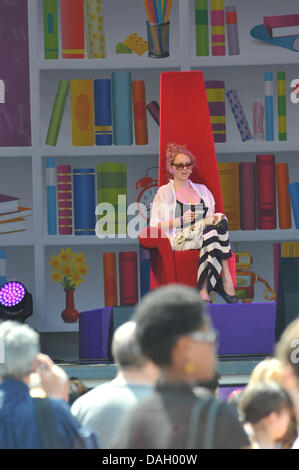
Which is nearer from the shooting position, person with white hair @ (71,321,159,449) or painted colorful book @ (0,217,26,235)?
person with white hair @ (71,321,159,449)

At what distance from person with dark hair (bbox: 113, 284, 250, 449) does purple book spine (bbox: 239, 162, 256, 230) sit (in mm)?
3906

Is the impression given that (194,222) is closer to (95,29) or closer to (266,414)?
(95,29)

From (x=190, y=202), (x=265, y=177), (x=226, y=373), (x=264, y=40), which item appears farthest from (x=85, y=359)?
(x=264, y=40)

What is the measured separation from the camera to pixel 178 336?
49.7 inches

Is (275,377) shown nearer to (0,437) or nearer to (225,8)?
(0,437)

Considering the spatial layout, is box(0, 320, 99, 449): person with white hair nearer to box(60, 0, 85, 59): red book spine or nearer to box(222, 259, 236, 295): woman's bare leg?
box(222, 259, 236, 295): woman's bare leg

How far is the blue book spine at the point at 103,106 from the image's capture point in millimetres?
5168

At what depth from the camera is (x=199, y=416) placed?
1.24 m

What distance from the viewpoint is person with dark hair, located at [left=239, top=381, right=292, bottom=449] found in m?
1.62

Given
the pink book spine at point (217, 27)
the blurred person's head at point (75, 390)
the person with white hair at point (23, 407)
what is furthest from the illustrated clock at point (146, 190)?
the person with white hair at point (23, 407)

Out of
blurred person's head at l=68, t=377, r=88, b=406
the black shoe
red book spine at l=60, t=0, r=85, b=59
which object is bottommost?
blurred person's head at l=68, t=377, r=88, b=406

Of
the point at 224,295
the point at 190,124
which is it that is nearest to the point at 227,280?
the point at 224,295

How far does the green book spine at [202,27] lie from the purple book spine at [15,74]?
104 cm

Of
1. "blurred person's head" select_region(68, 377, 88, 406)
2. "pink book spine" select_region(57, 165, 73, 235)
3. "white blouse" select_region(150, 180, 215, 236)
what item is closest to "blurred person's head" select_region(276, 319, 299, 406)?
"blurred person's head" select_region(68, 377, 88, 406)
